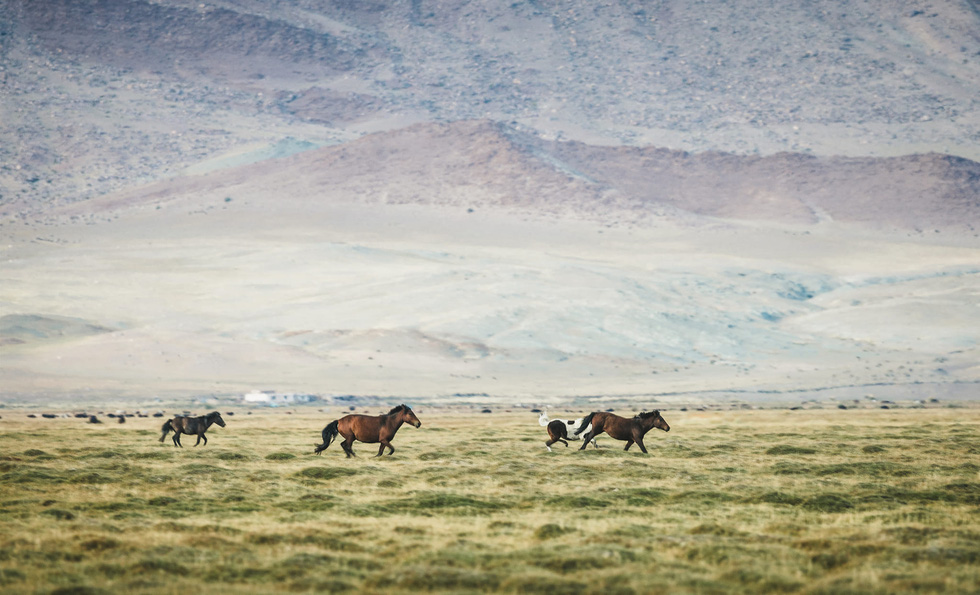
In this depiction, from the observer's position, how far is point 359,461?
31.0 m

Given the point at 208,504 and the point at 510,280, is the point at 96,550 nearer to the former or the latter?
the point at 208,504

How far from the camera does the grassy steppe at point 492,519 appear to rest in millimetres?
16250

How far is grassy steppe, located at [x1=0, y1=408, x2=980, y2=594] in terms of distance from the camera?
1625 cm

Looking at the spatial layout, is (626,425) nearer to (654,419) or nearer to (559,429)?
(654,419)

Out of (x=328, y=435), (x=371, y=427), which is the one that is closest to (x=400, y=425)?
(x=371, y=427)

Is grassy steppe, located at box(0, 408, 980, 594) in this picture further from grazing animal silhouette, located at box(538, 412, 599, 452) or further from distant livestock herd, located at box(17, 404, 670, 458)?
grazing animal silhouette, located at box(538, 412, 599, 452)

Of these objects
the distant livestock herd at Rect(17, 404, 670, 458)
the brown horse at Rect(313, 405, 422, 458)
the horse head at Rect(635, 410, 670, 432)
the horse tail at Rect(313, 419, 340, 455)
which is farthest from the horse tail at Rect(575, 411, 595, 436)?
the horse tail at Rect(313, 419, 340, 455)

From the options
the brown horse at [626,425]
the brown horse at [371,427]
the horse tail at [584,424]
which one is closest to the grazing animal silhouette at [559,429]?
the horse tail at [584,424]

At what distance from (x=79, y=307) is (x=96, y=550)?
470 ft

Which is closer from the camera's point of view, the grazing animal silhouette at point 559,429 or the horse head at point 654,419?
the horse head at point 654,419

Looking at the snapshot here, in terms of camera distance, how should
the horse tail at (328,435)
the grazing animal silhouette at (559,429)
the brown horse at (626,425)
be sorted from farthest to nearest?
the grazing animal silhouette at (559,429) → the brown horse at (626,425) → the horse tail at (328,435)

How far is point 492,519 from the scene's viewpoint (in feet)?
71.6

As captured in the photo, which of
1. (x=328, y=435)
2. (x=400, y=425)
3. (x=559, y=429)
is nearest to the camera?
(x=400, y=425)

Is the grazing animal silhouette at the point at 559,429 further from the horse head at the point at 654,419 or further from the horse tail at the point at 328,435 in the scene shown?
the horse tail at the point at 328,435
